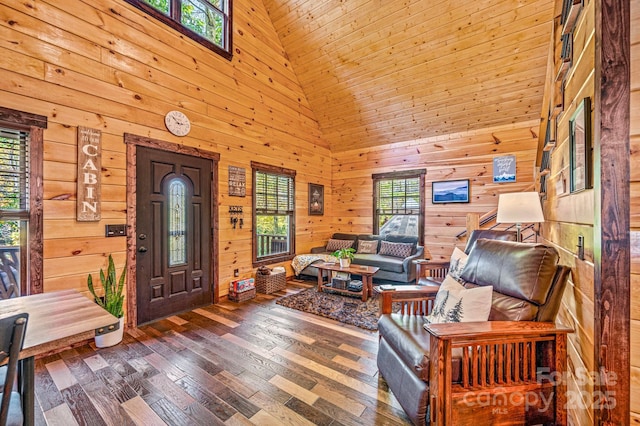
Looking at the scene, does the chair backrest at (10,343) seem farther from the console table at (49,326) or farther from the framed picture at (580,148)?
A: the framed picture at (580,148)

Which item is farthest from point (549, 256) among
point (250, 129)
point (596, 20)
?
point (250, 129)

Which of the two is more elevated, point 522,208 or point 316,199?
point 316,199

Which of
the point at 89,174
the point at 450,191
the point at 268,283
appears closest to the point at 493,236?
the point at 450,191

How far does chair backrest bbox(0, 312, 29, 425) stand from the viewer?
837 mm

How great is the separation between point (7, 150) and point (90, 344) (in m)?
1.80

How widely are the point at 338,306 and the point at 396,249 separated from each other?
1.89 m

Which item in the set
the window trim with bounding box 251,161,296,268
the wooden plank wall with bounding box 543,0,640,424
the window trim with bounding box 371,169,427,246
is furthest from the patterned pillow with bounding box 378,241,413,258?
the wooden plank wall with bounding box 543,0,640,424

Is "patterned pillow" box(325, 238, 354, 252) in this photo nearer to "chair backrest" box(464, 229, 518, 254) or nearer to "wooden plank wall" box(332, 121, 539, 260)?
"wooden plank wall" box(332, 121, 539, 260)

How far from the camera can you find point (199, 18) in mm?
3645

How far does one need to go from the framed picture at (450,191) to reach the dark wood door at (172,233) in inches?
150

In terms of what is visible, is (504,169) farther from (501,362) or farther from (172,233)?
(172,233)

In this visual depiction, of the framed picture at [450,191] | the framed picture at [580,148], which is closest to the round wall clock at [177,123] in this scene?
the framed picture at [580,148]

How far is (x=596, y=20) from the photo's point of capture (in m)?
1.13

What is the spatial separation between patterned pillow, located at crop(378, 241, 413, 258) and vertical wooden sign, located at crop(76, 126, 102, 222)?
13.7 ft
